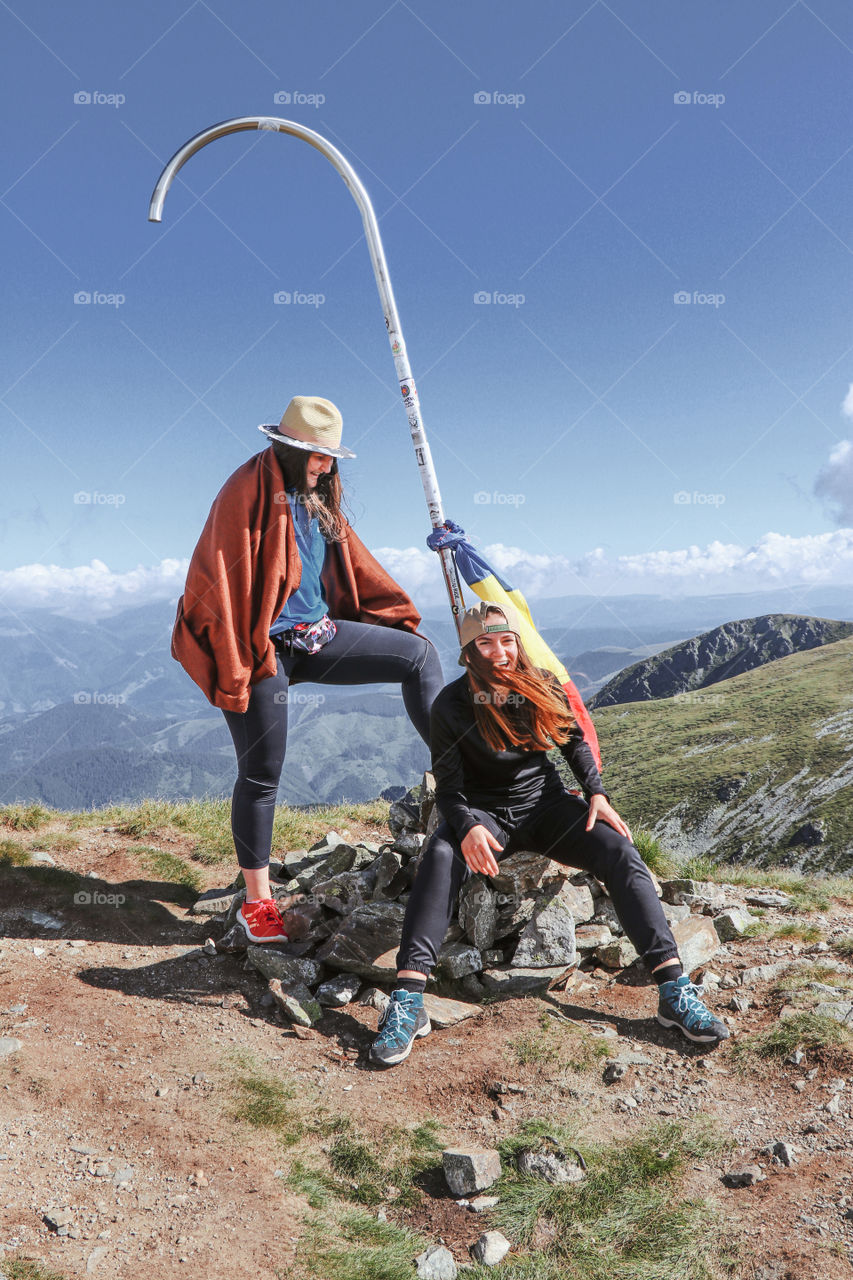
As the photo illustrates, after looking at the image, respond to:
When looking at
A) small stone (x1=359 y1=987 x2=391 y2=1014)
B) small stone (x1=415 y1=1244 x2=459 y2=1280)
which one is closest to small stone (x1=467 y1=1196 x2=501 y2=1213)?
small stone (x1=415 y1=1244 x2=459 y2=1280)

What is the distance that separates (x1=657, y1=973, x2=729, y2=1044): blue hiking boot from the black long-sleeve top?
138 centimetres

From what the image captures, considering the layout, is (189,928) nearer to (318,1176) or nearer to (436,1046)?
(436,1046)

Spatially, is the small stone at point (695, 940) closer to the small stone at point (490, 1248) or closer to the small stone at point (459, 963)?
A: the small stone at point (459, 963)

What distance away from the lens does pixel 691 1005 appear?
5.11 meters

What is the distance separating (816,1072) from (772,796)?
9591 cm

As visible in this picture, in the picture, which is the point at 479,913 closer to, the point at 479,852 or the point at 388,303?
the point at 479,852

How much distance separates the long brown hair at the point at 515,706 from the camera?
232 inches

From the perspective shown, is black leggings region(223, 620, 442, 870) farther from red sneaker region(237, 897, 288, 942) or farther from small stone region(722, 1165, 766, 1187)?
small stone region(722, 1165, 766, 1187)

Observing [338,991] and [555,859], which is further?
[555,859]

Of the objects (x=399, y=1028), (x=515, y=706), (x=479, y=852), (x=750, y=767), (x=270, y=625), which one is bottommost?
(x=750, y=767)

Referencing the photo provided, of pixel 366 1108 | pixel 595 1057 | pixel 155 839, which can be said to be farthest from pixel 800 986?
pixel 155 839

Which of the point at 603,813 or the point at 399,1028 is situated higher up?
the point at 603,813

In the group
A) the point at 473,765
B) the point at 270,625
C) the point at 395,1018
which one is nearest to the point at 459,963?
the point at 395,1018

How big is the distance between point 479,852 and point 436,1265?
2.33 metres
